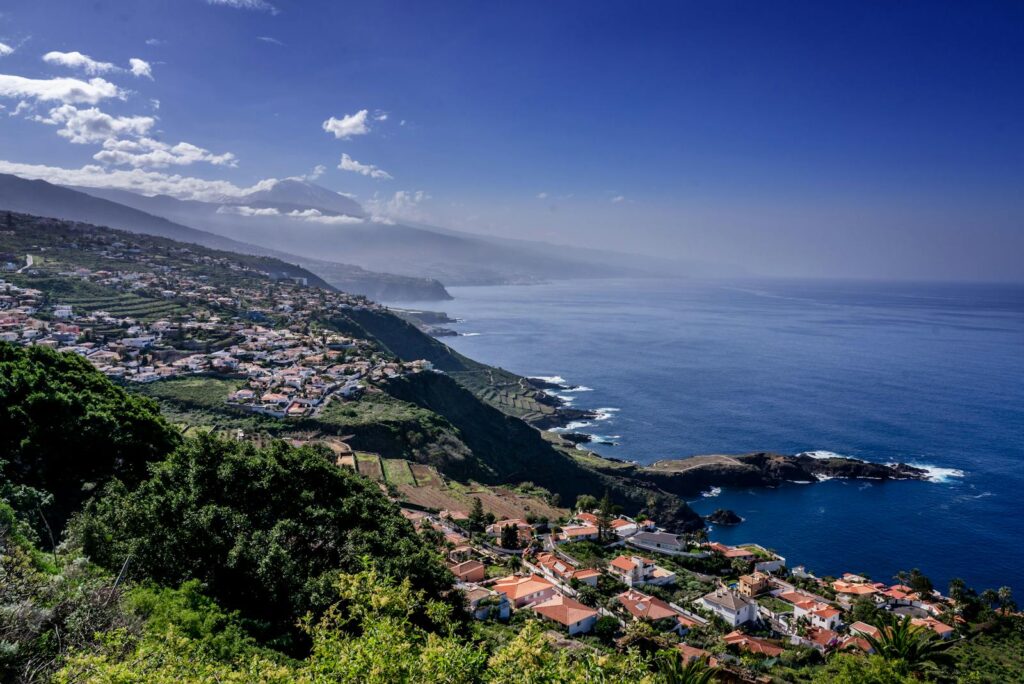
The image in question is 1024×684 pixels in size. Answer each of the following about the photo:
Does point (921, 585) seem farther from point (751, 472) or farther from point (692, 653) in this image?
point (751, 472)

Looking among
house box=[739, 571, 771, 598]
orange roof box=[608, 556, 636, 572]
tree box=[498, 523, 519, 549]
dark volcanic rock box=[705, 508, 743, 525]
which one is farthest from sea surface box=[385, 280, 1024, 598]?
tree box=[498, 523, 519, 549]

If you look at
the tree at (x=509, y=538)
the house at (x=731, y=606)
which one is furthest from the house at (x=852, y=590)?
the tree at (x=509, y=538)

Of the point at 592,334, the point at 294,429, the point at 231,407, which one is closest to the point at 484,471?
the point at 294,429

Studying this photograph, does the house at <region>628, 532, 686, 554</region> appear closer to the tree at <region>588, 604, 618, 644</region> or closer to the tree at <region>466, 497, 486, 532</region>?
the tree at <region>466, 497, 486, 532</region>

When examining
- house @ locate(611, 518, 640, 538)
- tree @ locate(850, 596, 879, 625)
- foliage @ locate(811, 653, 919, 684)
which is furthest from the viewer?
house @ locate(611, 518, 640, 538)

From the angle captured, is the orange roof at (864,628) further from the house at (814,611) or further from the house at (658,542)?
the house at (658,542)

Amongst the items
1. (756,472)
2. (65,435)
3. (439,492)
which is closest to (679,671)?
(65,435)
